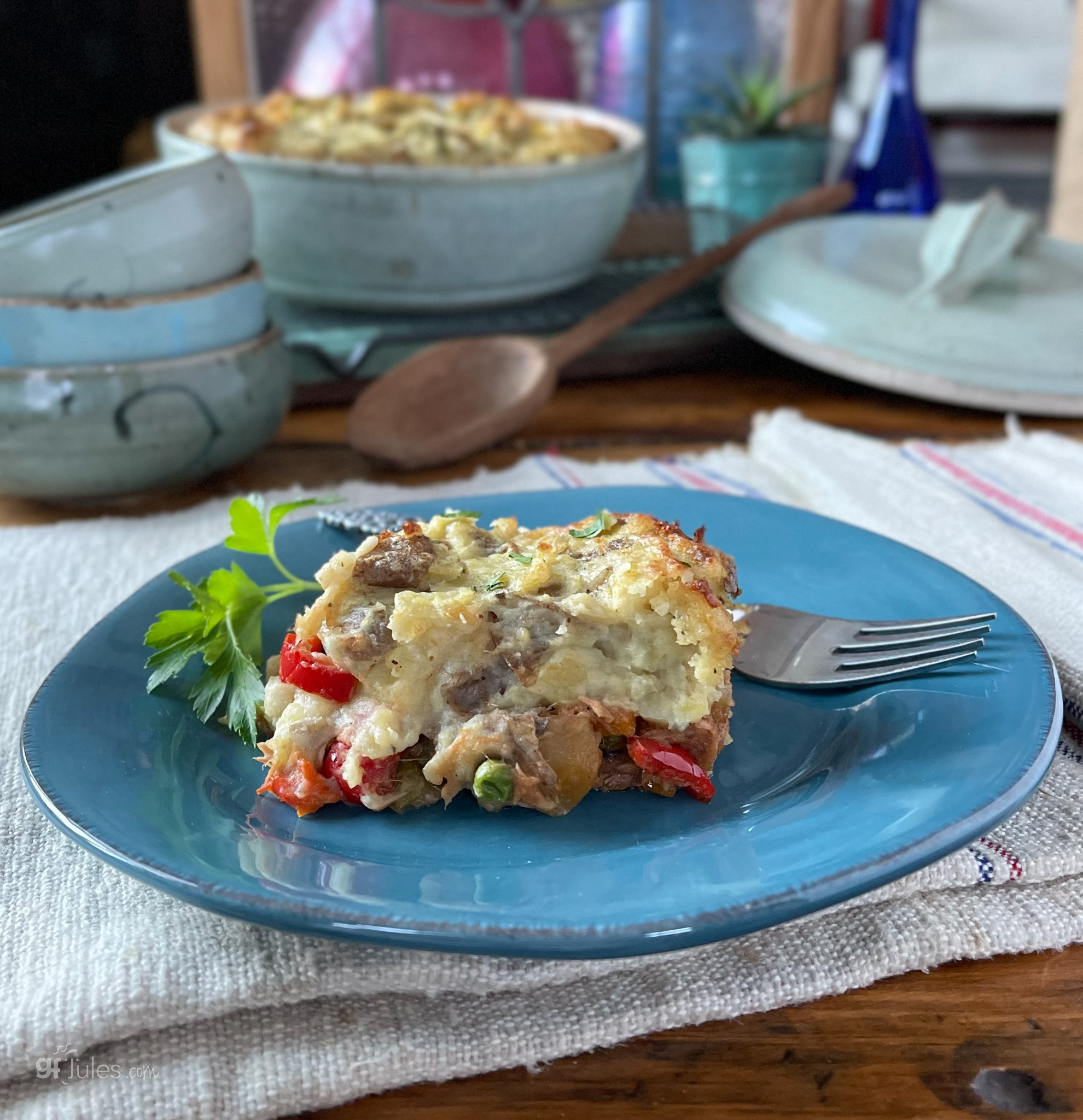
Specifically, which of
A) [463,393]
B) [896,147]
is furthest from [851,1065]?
[896,147]

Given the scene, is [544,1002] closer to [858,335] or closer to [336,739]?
[336,739]

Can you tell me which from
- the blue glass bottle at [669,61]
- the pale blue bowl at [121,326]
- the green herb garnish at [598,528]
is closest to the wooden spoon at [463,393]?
the pale blue bowl at [121,326]

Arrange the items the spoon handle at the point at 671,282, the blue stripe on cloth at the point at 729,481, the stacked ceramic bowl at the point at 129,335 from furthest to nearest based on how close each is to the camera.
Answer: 1. the spoon handle at the point at 671,282
2. the blue stripe on cloth at the point at 729,481
3. the stacked ceramic bowl at the point at 129,335

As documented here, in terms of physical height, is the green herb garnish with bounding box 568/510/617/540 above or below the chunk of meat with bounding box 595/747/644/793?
above

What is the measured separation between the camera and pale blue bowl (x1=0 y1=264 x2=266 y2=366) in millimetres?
1396

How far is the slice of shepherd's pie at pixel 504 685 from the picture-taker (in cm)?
82

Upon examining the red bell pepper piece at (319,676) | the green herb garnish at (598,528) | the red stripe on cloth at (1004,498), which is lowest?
the red stripe on cloth at (1004,498)

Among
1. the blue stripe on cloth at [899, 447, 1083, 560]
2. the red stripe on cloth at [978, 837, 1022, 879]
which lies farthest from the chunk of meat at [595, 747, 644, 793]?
the blue stripe on cloth at [899, 447, 1083, 560]

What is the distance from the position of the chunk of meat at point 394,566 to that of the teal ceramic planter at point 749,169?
206 cm

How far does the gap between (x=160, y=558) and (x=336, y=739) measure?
1.88 feet

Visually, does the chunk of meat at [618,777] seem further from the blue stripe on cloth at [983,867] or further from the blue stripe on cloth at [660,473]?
the blue stripe on cloth at [660,473]

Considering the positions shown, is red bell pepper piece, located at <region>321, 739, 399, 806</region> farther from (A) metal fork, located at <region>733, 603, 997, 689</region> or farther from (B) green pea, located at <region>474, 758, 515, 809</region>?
(A) metal fork, located at <region>733, 603, 997, 689</region>

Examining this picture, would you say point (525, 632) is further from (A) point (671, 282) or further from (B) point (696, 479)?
(A) point (671, 282)

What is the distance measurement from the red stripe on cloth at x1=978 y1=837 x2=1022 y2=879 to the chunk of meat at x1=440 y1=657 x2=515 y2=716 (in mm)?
340
